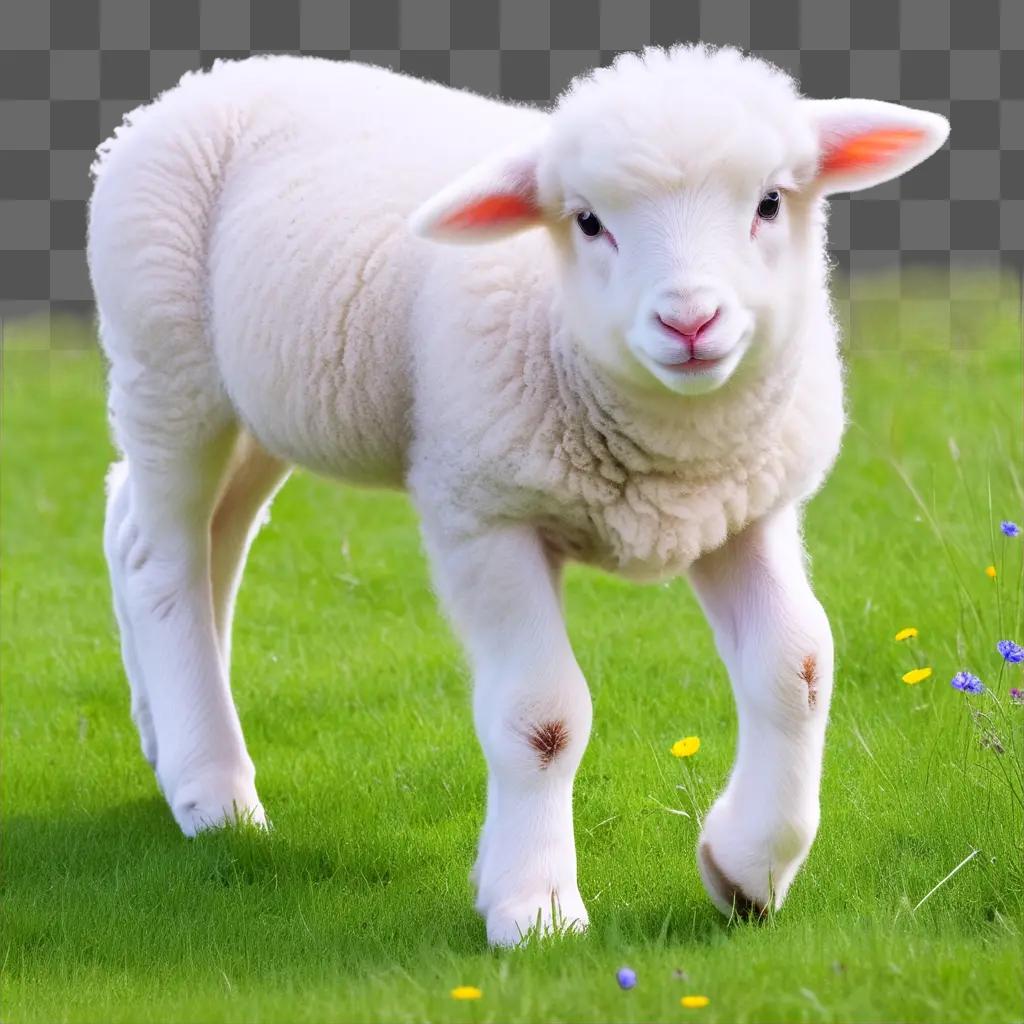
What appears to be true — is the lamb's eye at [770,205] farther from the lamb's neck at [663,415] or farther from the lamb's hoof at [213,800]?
the lamb's hoof at [213,800]

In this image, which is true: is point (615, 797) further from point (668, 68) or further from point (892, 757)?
point (668, 68)

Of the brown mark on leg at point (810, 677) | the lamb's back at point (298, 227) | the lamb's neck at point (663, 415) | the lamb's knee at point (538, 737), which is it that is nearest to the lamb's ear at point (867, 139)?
the lamb's neck at point (663, 415)

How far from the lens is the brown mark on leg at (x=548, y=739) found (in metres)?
3.82

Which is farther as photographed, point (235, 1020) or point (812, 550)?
point (812, 550)

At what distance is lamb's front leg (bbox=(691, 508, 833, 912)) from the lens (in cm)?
390

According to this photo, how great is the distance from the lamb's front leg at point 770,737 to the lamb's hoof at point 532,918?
34 centimetres

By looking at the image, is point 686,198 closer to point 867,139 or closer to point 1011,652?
point 867,139

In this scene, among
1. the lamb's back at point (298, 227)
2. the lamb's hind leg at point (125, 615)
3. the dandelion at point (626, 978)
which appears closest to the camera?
the dandelion at point (626, 978)

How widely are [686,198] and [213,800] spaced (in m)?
2.40

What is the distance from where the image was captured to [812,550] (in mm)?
7102

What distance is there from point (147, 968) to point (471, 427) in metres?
1.34

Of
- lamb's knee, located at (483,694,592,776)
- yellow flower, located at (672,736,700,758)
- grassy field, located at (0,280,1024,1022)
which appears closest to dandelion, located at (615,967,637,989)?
grassy field, located at (0,280,1024,1022)

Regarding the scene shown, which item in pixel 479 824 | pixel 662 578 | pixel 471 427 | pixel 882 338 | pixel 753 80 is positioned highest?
pixel 753 80

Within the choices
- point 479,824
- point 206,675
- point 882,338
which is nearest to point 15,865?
point 206,675
